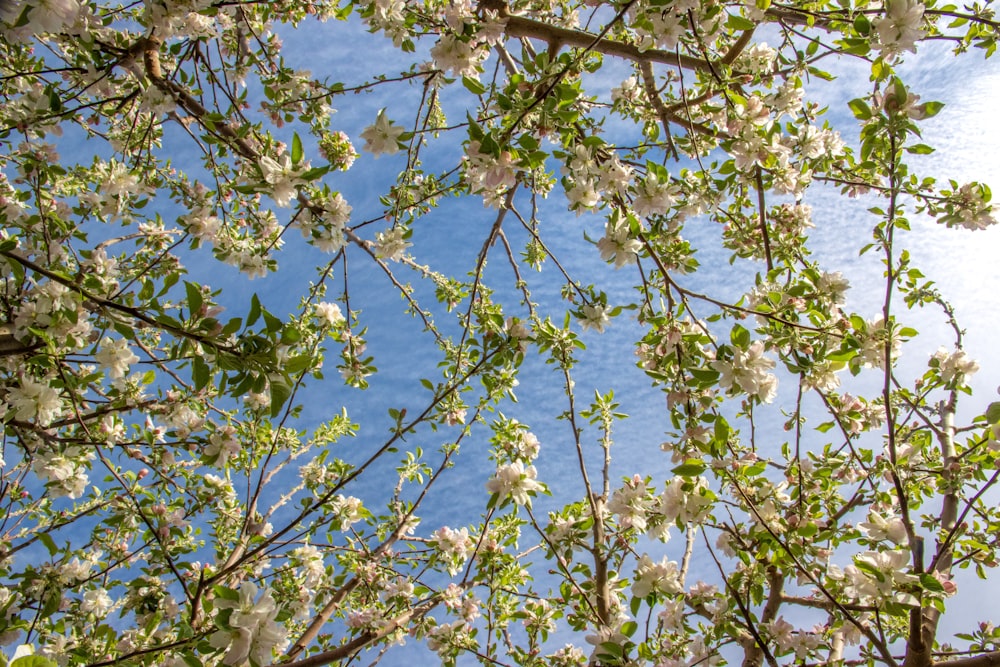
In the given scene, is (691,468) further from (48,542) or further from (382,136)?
(48,542)

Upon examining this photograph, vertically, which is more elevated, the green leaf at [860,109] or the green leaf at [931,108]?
the green leaf at [860,109]

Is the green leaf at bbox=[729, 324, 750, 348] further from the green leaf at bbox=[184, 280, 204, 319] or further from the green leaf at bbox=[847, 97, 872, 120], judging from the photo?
the green leaf at bbox=[184, 280, 204, 319]

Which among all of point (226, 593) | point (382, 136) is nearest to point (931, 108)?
point (382, 136)

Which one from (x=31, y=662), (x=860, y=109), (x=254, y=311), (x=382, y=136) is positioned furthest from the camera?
(x=382, y=136)

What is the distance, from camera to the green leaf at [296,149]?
1.59 meters

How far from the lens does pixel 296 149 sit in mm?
1622

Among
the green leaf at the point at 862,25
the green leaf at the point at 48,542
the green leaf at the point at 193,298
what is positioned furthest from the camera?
the green leaf at the point at 48,542

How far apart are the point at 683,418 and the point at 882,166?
117 cm

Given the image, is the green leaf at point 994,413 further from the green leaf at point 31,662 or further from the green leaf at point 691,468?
the green leaf at point 31,662

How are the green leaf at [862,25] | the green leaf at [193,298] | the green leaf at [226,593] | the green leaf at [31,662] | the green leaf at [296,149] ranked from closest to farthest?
the green leaf at [31,662] < the green leaf at [193,298] < the green leaf at [226,593] < the green leaf at [296,149] < the green leaf at [862,25]

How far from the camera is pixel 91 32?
2.40 metres

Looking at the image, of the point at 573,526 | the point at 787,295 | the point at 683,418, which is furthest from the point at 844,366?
the point at 573,526

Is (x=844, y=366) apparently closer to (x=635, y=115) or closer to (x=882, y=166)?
(x=882, y=166)

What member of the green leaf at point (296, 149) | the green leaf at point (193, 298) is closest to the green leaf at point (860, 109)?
the green leaf at point (296, 149)
